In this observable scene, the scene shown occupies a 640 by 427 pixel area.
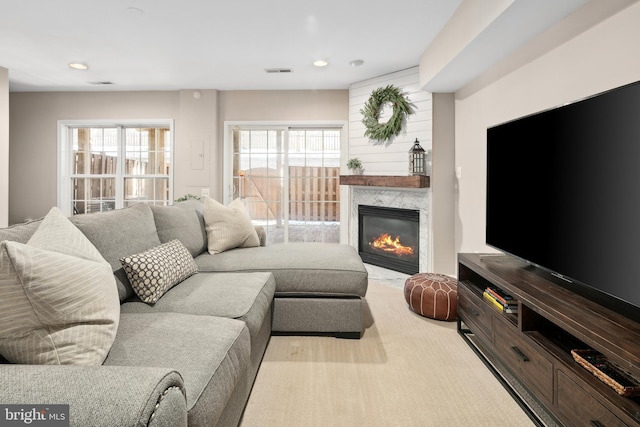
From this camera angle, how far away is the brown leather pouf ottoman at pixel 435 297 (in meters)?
2.78

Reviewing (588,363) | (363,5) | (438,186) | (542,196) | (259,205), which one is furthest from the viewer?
(259,205)

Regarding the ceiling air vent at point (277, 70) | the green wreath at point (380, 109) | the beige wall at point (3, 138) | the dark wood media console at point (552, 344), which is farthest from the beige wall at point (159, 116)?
the dark wood media console at point (552, 344)

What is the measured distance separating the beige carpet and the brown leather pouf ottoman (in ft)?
0.58

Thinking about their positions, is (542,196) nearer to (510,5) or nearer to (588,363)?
(588,363)

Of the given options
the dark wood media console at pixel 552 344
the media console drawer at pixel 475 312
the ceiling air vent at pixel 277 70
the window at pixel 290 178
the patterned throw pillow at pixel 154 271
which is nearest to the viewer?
the dark wood media console at pixel 552 344

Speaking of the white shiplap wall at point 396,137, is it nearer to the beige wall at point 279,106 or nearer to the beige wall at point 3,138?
the beige wall at point 279,106

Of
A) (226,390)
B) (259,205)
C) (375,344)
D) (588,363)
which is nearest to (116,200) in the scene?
(259,205)

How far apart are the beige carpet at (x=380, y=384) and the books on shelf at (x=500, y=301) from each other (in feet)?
1.30

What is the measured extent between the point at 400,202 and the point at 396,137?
783 millimetres

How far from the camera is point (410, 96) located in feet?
13.6

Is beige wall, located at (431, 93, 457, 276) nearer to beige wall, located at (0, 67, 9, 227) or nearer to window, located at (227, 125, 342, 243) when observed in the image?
window, located at (227, 125, 342, 243)

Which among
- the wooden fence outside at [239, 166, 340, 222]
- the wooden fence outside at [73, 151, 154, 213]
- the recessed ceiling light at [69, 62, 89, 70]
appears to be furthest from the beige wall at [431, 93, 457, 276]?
the wooden fence outside at [73, 151, 154, 213]

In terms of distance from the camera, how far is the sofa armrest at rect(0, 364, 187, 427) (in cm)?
76

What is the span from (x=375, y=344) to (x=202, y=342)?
1.43 m
